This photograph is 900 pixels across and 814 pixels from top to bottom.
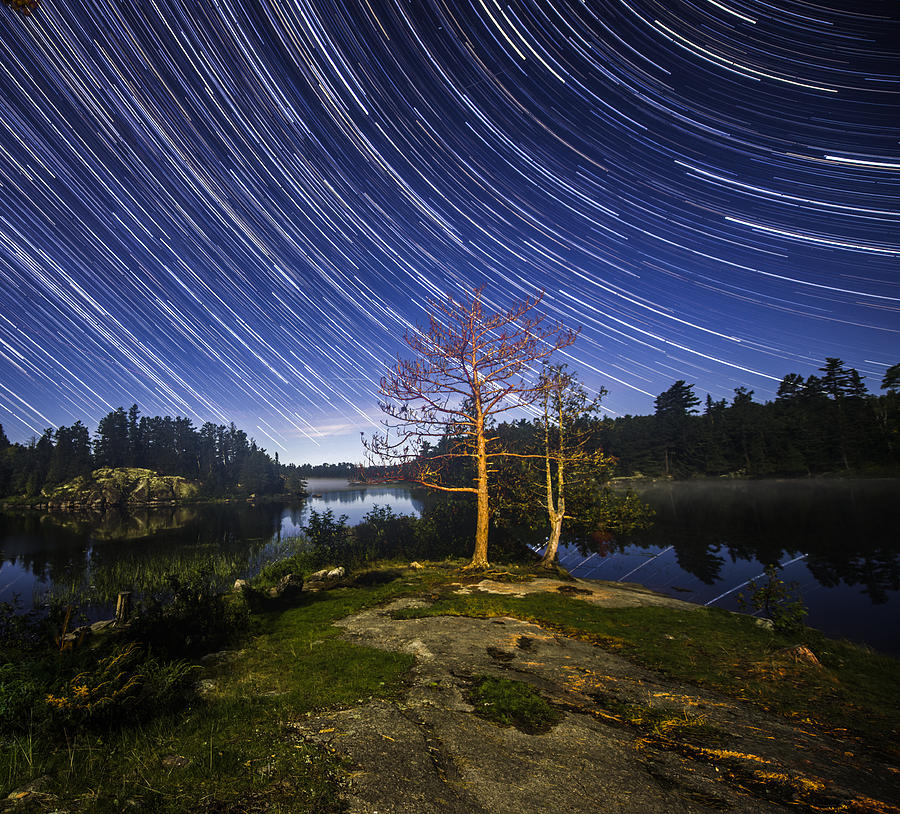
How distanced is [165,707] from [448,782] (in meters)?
4.16

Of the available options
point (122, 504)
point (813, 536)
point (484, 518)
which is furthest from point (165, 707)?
A: point (122, 504)

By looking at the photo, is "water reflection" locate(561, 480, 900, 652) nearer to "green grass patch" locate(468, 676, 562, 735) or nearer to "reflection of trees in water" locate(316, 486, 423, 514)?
"green grass patch" locate(468, 676, 562, 735)

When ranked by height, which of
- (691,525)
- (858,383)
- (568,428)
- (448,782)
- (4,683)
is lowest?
(691,525)

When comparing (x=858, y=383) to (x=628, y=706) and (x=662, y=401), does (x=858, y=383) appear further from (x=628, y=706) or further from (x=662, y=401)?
(x=628, y=706)

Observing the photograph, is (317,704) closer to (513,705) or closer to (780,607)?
(513,705)

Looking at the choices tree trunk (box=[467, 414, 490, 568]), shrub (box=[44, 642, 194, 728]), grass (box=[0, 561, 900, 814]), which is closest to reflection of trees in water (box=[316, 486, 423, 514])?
tree trunk (box=[467, 414, 490, 568])

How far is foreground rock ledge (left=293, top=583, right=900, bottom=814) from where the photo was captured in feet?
12.7

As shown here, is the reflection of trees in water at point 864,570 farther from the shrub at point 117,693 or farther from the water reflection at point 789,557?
the shrub at point 117,693

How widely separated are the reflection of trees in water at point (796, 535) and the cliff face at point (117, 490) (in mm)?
108880

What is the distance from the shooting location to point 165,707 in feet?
17.9

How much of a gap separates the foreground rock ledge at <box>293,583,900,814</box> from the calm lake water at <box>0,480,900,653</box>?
528 inches

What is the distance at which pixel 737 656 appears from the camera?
26.8 feet

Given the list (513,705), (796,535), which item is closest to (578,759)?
(513,705)

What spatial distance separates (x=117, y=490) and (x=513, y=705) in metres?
119
